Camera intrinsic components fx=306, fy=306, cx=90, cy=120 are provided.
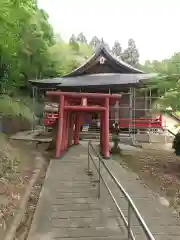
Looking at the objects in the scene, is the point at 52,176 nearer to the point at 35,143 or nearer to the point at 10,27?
the point at 10,27

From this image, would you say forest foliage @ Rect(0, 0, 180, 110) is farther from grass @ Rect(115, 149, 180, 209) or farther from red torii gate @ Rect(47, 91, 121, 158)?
grass @ Rect(115, 149, 180, 209)

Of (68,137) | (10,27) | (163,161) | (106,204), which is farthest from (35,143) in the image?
(106,204)

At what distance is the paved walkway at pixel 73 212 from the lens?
5.32 meters

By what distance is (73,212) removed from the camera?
6305mm

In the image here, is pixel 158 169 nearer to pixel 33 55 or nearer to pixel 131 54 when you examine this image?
pixel 33 55

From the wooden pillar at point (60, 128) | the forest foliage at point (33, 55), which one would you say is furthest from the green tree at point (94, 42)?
the wooden pillar at point (60, 128)

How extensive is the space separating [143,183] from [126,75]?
13688 millimetres

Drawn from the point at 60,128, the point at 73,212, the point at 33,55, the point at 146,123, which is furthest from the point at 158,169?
the point at 33,55

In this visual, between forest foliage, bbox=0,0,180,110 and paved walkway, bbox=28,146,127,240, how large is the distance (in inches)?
157

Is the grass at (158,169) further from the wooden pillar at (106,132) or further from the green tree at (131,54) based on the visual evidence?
the green tree at (131,54)

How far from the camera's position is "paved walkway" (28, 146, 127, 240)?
5.32 metres

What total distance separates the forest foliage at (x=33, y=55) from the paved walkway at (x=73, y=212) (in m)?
3.99

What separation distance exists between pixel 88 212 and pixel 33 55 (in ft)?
64.2

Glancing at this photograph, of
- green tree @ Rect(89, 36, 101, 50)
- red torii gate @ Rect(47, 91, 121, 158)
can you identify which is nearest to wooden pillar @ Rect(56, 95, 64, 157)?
red torii gate @ Rect(47, 91, 121, 158)
